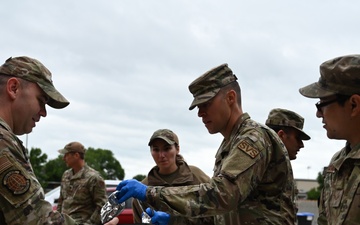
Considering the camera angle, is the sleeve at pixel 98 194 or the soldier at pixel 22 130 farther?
the sleeve at pixel 98 194

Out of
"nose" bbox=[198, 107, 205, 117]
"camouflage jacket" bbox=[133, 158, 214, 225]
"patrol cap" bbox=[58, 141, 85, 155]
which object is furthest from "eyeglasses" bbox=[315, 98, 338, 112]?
"patrol cap" bbox=[58, 141, 85, 155]

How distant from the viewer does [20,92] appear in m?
3.46

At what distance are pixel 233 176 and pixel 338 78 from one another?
848mm

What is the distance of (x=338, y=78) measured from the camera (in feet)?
11.3

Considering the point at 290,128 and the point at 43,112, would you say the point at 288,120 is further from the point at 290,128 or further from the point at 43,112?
the point at 43,112

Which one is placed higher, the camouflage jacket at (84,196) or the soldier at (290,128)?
the soldier at (290,128)

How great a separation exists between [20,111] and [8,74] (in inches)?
8.9

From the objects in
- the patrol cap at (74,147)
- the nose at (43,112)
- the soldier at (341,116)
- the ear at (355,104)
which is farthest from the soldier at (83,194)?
the ear at (355,104)

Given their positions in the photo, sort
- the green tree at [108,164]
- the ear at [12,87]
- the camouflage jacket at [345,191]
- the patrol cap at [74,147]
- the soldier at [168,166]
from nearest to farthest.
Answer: the camouflage jacket at [345,191], the ear at [12,87], the soldier at [168,166], the patrol cap at [74,147], the green tree at [108,164]

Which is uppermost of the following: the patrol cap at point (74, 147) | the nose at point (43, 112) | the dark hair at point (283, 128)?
the patrol cap at point (74, 147)

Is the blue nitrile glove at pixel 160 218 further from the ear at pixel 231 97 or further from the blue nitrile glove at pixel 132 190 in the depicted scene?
the ear at pixel 231 97

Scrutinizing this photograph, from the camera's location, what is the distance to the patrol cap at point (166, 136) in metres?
6.67

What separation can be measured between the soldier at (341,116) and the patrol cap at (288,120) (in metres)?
3.01

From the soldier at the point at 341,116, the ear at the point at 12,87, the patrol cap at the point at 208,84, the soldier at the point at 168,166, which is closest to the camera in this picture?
the soldier at the point at 341,116
